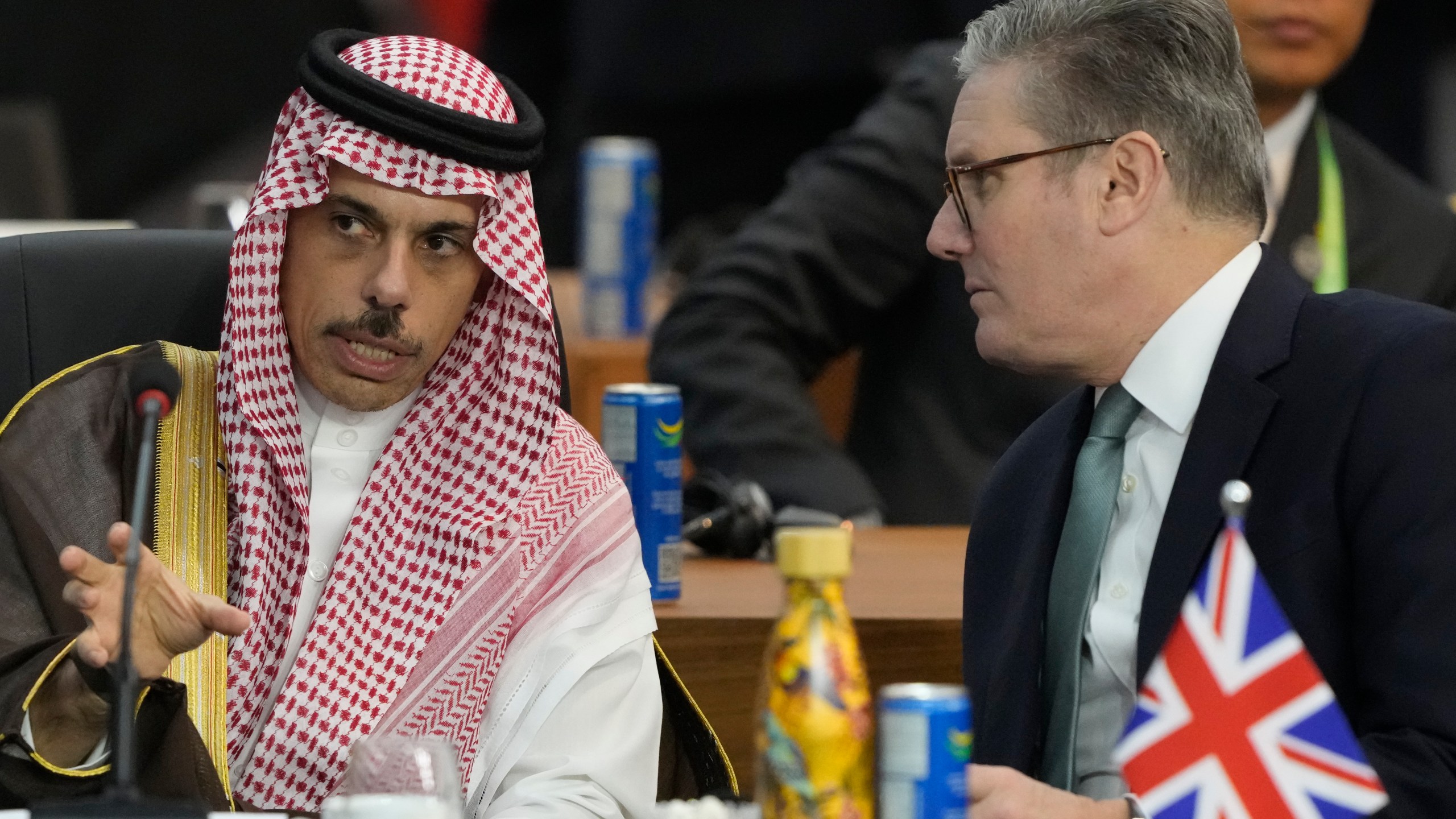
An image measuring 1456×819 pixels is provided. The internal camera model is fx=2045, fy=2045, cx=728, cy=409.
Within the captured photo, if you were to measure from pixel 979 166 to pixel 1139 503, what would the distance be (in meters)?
0.41

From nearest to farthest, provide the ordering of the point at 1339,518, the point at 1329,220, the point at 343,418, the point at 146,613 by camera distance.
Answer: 1. the point at 146,613
2. the point at 1339,518
3. the point at 343,418
4. the point at 1329,220

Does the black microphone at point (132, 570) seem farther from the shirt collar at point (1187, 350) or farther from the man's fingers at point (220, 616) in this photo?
the shirt collar at point (1187, 350)

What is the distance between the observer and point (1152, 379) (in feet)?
7.09

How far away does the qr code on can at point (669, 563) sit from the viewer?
8.71 ft

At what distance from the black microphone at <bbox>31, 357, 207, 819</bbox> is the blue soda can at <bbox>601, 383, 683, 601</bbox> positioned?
1.02 m

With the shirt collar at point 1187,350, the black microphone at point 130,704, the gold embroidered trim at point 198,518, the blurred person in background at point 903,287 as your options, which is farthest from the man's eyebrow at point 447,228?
the blurred person in background at point 903,287

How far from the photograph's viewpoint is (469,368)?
246cm

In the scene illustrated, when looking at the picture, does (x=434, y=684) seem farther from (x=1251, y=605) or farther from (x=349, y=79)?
(x=1251, y=605)

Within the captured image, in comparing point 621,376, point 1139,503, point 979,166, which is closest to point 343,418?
point 979,166

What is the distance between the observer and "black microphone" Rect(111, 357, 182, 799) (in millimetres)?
1564

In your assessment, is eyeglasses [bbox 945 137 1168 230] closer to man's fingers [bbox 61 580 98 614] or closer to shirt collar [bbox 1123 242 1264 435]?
shirt collar [bbox 1123 242 1264 435]

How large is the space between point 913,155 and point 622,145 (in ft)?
2.94

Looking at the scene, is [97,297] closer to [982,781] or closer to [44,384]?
[44,384]

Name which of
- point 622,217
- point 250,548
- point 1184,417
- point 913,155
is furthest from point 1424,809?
point 622,217
